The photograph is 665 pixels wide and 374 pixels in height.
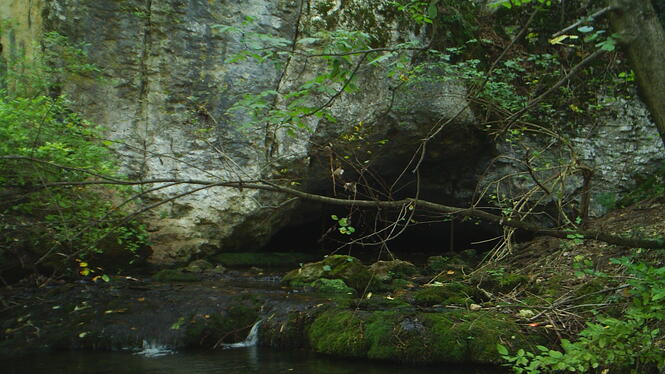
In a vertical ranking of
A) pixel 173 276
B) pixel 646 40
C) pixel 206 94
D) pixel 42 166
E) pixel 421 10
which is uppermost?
pixel 206 94

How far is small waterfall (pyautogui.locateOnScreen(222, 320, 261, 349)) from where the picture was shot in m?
5.39

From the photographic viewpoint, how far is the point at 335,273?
748 cm

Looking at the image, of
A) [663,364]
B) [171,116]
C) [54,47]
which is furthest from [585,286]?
[54,47]

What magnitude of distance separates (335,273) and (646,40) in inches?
227

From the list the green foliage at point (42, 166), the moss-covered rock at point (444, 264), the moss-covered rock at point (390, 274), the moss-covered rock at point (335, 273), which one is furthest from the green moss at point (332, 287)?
the green foliage at point (42, 166)

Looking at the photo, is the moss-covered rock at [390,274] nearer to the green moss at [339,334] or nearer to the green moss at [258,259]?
the green moss at [339,334]

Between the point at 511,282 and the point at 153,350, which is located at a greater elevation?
the point at 511,282

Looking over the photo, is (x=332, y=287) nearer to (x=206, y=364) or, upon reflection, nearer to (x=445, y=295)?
(x=445, y=295)

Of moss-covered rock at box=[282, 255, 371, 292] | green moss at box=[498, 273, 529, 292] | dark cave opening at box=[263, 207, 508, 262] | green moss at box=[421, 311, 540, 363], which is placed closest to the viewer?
green moss at box=[421, 311, 540, 363]

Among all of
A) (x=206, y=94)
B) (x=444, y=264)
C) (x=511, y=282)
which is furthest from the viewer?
(x=444, y=264)

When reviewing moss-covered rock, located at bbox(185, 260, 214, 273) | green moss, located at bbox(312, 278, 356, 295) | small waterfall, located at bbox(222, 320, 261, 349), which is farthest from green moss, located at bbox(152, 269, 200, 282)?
small waterfall, located at bbox(222, 320, 261, 349)

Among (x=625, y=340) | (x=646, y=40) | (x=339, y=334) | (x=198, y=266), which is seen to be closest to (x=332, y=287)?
(x=339, y=334)

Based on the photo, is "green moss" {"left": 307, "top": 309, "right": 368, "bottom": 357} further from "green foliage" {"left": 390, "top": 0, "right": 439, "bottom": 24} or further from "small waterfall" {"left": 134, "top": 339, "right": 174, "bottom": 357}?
"green foliage" {"left": 390, "top": 0, "right": 439, "bottom": 24}

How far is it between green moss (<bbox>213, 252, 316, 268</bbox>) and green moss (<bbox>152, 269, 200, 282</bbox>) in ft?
4.23
